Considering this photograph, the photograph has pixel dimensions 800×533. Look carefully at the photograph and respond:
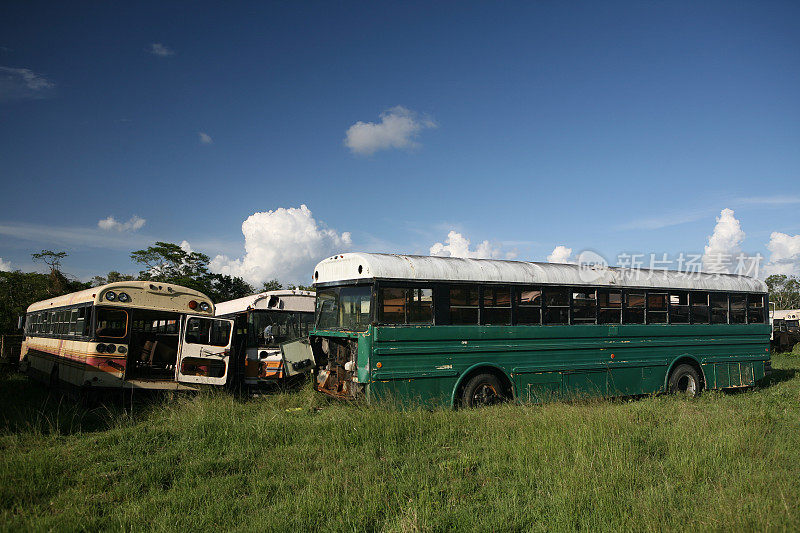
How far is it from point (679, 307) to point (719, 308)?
4.59 feet

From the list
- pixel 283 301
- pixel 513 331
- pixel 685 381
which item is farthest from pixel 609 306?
pixel 283 301

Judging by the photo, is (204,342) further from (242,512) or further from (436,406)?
(242,512)

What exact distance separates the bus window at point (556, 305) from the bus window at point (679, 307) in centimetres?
305

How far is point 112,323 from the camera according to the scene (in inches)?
401

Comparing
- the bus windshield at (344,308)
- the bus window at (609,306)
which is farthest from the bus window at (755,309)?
the bus windshield at (344,308)

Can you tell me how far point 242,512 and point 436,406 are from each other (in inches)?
162

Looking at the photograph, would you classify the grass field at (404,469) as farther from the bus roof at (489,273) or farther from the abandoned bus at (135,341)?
the bus roof at (489,273)

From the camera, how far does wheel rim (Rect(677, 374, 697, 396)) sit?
1125cm

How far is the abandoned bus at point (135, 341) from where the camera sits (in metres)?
9.72

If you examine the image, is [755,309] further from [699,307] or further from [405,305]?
[405,305]

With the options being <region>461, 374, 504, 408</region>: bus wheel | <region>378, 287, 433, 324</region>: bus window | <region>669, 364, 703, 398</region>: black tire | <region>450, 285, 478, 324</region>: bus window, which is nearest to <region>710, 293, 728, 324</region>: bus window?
<region>669, 364, 703, 398</region>: black tire

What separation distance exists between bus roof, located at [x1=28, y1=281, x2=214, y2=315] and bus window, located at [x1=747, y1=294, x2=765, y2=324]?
13.1m

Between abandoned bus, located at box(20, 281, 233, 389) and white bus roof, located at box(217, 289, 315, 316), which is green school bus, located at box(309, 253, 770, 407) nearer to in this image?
abandoned bus, located at box(20, 281, 233, 389)

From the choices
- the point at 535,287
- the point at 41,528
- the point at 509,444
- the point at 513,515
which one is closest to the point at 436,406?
the point at 509,444
